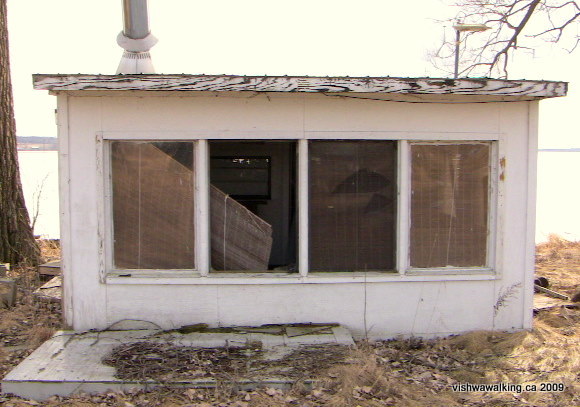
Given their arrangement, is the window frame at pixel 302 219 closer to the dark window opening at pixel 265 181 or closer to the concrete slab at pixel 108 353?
the concrete slab at pixel 108 353

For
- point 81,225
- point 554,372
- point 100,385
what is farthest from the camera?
point 81,225

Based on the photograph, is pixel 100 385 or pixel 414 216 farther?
pixel 414 216

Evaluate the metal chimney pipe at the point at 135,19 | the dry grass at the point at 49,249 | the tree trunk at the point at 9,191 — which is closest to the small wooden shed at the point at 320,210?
the metal chimney pipe at the point at 135,19

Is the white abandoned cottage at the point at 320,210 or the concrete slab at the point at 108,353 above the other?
the white abandoned cottage at the point at 320,210

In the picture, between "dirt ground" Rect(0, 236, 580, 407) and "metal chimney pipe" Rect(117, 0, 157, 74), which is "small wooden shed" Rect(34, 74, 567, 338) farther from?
"metal chimney pipe" Rect(117, 0, 157, 74)

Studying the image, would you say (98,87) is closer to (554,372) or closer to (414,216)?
(414,216)

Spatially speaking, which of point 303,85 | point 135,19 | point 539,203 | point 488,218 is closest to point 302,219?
point 303,85

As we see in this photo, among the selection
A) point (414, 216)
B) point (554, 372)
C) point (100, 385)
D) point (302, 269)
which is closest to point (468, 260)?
point (414, 216)

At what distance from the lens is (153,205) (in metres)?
5.54

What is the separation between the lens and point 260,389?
4.38 meters

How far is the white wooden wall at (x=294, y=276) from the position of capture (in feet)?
17.6

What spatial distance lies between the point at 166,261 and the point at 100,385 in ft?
4.84

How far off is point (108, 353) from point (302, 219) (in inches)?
81.9

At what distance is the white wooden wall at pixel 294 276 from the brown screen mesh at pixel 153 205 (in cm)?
15
